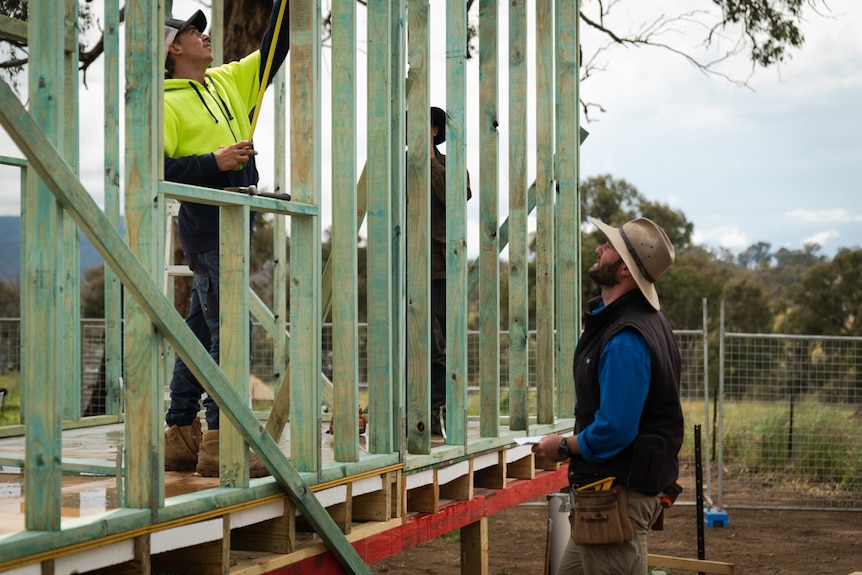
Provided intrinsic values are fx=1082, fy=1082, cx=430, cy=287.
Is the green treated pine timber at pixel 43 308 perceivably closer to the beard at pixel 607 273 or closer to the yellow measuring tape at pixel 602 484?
the yellow measuring tape at pixel 602 484

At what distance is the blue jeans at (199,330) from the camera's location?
448cm

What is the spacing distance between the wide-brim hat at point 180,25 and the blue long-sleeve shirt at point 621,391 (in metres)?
2.25

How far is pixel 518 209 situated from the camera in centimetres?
607

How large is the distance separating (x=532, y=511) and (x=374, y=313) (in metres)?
9.14

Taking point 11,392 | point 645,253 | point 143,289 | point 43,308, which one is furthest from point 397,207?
point 11,392

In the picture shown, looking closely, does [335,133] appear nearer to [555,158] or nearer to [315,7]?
[315,7]

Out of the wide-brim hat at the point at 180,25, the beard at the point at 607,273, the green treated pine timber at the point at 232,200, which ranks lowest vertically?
the beard at the point at 607,273

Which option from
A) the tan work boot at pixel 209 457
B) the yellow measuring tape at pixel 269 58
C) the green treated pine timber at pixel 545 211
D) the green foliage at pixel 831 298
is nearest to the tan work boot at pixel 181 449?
the tan work boot at pixel 209 457

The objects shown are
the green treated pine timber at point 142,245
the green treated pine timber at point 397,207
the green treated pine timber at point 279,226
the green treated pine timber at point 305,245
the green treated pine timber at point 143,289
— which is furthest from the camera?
the green treated pine timber at point 279,226

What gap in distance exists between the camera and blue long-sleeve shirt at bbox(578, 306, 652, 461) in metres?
4.18

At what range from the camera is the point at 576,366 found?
454cm

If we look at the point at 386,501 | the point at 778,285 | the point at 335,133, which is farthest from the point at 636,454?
the point at 778,285

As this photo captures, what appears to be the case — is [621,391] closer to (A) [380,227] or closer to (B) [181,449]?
(A) [380,227]

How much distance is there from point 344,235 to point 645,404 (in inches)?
54.9
